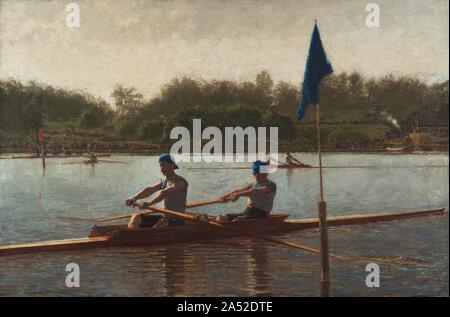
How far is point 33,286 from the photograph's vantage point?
1060cm

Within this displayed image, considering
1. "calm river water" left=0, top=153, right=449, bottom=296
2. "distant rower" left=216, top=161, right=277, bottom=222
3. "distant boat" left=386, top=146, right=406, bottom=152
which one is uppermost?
"distant boat" left=386, top=146, right=406, bottom=152

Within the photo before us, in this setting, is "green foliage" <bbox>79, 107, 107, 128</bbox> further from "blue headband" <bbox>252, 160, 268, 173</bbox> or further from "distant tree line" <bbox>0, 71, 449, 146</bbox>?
"blue headband" <bbox>252, 160, 268, 173</bbox>

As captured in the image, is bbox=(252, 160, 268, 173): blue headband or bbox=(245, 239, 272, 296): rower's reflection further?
bbox=(252, 160, 268, 173): blue headband

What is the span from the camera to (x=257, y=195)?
44.3 ft

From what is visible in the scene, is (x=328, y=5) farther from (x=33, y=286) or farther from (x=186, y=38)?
(x=33, y=286)

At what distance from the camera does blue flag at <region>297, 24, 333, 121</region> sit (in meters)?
10.3

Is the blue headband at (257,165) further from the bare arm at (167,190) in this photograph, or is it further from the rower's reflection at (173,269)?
the rower's reflection at (173,269)

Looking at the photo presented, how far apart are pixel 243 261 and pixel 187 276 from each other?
1.62m

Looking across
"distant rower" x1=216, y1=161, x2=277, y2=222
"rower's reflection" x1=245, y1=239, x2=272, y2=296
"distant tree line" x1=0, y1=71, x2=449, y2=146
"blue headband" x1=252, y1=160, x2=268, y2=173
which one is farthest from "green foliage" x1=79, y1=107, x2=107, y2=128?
"blue headband" x1=252, y1=160, x2=268, y2=173

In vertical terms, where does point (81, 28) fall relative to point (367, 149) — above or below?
above

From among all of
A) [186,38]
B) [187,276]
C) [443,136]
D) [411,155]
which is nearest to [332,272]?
[187,276]

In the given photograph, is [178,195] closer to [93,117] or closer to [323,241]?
[323,241]

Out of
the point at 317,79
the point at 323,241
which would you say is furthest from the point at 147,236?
the point at 317,79

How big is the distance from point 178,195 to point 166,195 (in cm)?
28
